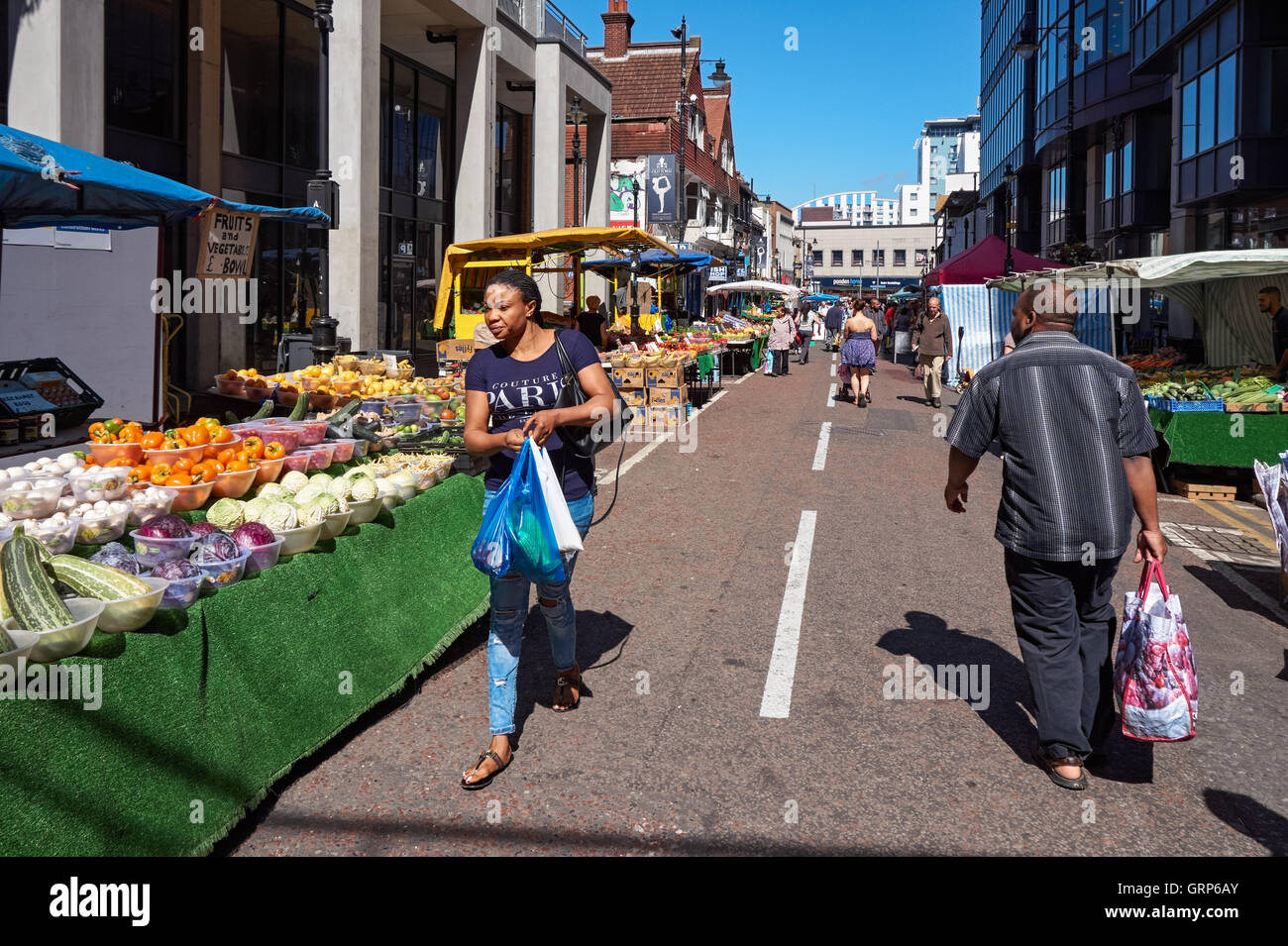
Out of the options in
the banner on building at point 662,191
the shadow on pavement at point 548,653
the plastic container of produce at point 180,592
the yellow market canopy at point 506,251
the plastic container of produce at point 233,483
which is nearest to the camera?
the plastic container of produce at point 180,592

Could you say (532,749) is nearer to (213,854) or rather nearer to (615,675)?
(615,675)

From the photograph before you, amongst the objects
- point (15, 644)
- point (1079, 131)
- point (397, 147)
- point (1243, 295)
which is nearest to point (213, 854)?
point (15, 644)

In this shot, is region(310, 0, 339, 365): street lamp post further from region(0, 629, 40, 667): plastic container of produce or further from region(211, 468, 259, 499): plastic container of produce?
region(0, 629, 40, 667): plastic container of produce

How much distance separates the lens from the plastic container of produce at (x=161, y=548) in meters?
4.31

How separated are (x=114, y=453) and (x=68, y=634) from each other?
8.69 feet

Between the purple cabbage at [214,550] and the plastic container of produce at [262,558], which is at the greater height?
the purple cabbage at [214,550]

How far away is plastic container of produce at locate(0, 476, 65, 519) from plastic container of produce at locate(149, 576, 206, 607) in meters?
0.99

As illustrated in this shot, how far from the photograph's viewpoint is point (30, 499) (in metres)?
4.46

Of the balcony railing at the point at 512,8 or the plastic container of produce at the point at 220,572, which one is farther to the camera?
the balcony railing at the point at 512,8

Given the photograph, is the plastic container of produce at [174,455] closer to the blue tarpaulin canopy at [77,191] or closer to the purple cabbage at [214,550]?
the purple cabbage at [214,550]

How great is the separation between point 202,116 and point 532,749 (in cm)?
1493

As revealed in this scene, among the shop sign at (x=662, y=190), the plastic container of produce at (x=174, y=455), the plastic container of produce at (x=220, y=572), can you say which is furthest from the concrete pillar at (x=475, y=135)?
the plastic container of produce at (x=220, y=572)

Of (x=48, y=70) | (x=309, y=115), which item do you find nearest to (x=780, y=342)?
(x=309, y=115)

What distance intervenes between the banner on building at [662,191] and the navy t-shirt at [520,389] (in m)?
38.9
